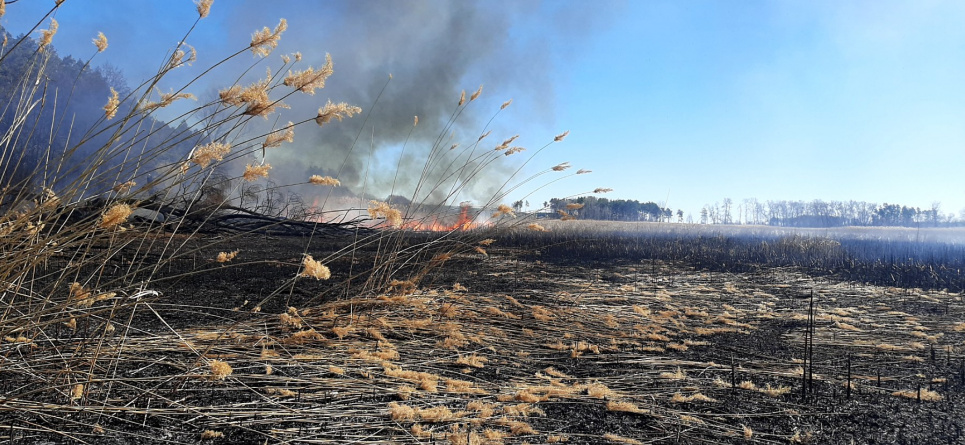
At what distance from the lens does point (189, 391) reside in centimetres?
205

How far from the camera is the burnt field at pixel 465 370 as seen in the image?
1.83 meters

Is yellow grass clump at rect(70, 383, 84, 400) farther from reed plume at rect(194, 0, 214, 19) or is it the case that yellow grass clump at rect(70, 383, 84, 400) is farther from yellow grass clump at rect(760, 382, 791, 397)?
yellow grass clump at rect(760, 382, 791, 397)

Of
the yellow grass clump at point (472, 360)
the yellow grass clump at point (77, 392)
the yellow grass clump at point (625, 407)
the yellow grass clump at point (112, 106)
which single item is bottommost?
the yellow grass clump at point (625, 407)

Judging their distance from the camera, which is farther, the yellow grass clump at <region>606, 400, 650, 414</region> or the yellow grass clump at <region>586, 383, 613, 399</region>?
the yellow grass clump at <region>586, 383, 613, 399</region>

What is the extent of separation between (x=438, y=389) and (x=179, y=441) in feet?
3.36

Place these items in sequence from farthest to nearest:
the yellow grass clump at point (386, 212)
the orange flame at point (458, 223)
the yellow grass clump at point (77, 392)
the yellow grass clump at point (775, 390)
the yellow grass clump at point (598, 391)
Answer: the orange flame at point (458, 223)
the yellow grass clump at point (775, 390)
the yellow grass clump at point (598, 391)
the yellow grass clump at point (386, 212)
the yellow grass clump at point (77, 392)

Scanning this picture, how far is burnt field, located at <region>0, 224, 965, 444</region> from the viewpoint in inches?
71.9

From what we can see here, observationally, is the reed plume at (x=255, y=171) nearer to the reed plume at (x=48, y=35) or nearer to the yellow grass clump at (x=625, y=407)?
the reed plume at (x=48, y=35)

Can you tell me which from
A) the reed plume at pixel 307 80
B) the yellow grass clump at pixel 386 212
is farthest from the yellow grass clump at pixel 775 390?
the reed plume at pixel 307 80

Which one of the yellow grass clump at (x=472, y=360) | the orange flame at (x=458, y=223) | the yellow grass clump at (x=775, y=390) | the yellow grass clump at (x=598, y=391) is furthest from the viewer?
the orange flame at (x=458, y=223)

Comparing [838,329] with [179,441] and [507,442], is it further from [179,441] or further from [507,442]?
[179,441]

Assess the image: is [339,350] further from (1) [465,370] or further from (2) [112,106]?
(2) [112,106]

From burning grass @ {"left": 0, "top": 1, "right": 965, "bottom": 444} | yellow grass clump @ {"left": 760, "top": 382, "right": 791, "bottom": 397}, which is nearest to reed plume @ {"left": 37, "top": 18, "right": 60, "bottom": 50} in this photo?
burning grass @ {"left": 0, "top": 1, "right": 965, "bottom": 444}

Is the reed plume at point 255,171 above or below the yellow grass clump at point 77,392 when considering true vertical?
above
